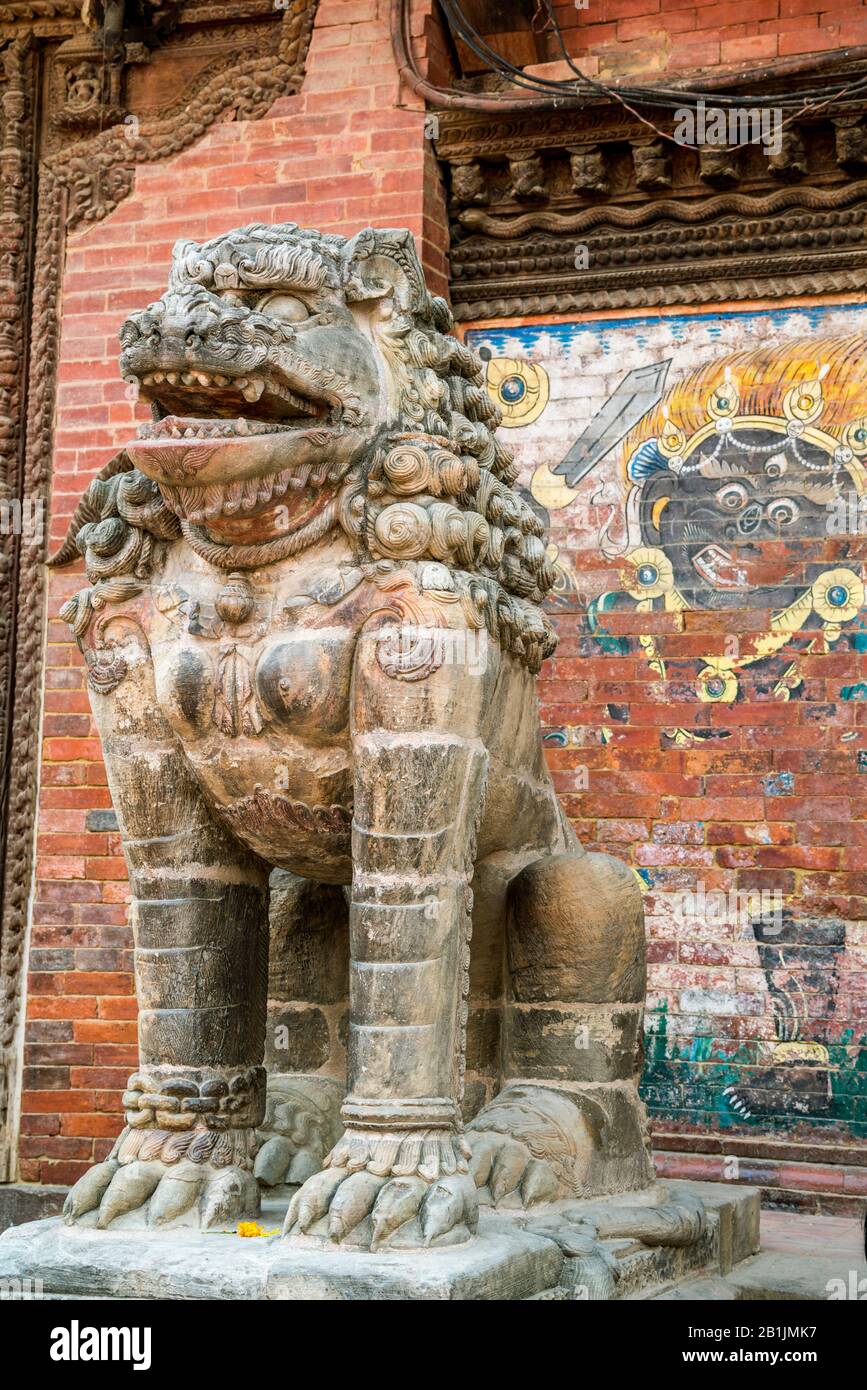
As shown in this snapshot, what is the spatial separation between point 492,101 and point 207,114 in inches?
48.9

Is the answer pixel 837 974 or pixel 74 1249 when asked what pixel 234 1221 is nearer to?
pixel 74 1249

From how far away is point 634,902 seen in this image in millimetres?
4641

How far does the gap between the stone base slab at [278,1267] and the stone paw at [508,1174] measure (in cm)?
6

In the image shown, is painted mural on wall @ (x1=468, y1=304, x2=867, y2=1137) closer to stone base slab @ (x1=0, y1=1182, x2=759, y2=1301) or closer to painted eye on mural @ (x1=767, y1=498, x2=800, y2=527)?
painted eye on mural @ (x1=767, y1=498, x2=800, y2=527)

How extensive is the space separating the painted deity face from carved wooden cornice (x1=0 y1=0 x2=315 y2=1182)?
2.28m

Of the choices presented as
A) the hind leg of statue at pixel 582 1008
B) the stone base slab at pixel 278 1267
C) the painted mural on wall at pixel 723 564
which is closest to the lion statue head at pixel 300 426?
the hind leg of statue at pixel 582 1008

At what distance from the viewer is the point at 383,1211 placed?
3.67 metres

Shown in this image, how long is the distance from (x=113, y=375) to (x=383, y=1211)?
4592 mm

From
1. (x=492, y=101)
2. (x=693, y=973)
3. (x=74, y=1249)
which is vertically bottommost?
(x=74, y=1249)

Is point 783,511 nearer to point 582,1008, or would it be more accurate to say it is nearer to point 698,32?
point 698,32

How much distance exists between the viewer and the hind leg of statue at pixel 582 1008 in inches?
176

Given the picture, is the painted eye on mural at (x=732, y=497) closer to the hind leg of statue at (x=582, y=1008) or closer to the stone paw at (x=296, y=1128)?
the hind leg of statue at (x=582, y=1008)

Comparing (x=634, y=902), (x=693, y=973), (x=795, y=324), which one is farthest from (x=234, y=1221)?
(x=795, y=324)

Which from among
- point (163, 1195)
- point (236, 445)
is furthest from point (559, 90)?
point (163, 1195)
